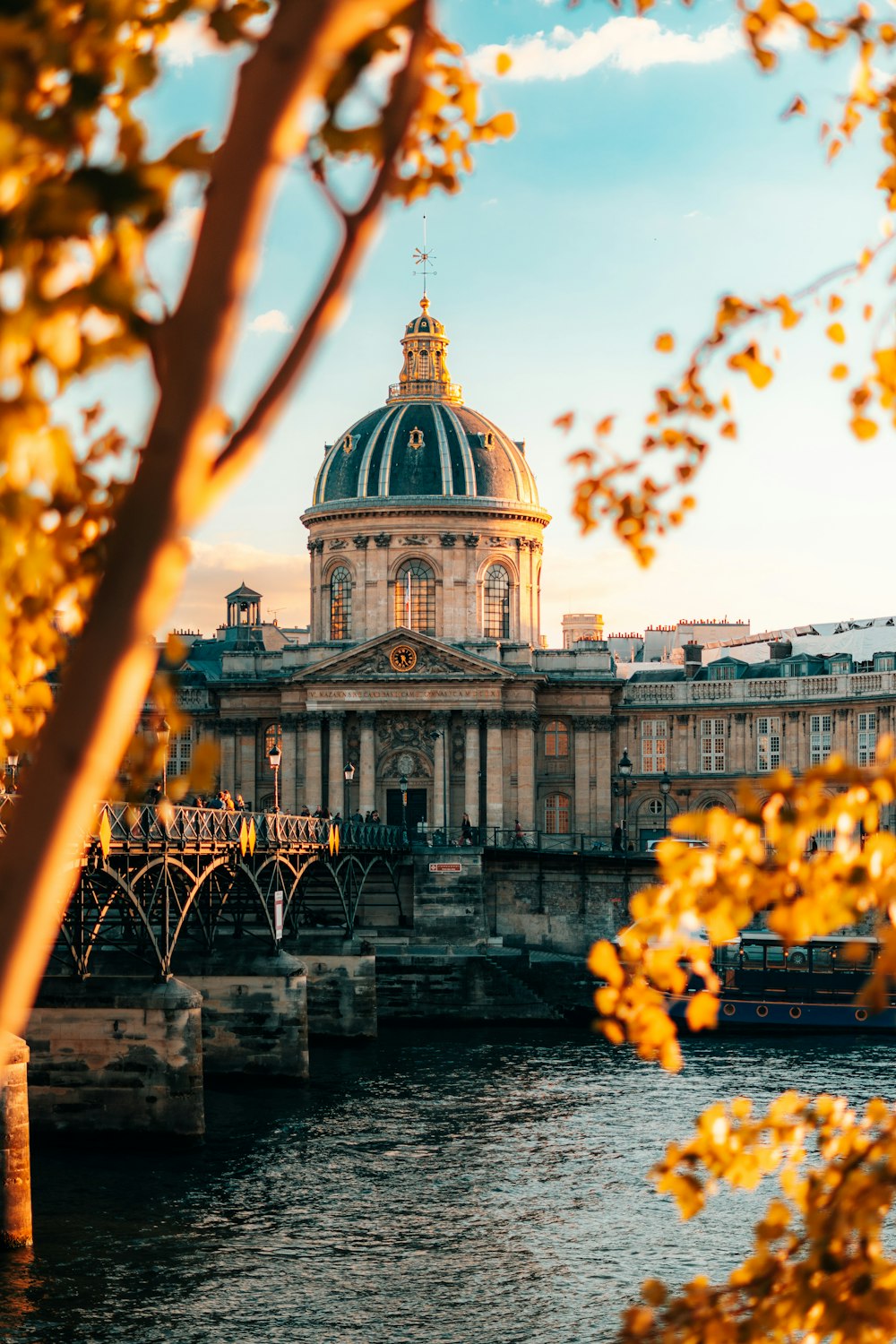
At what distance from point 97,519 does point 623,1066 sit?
50.9 metres

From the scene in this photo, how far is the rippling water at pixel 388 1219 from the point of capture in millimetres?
28453

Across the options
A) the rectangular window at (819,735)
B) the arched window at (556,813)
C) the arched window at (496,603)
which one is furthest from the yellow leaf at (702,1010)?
the rectangular window at (819,735)

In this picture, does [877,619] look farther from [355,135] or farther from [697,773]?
[355,135]

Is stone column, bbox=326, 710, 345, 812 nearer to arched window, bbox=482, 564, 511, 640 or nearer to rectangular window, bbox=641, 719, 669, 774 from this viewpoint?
arched window, bbox=482, 564, 511, 640

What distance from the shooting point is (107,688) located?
4754mm

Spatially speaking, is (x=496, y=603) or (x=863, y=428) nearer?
(x=863, y=428)

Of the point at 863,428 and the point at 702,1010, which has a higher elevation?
the point at 863,428

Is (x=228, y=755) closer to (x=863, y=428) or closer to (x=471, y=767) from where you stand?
(x=471, y=767)

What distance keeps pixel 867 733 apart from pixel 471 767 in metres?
20.7

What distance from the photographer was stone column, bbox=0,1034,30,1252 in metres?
32.2

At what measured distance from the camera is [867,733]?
99.4 metres

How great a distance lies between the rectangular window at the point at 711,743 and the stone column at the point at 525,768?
11.7 metres

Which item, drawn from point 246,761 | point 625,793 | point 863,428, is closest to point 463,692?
point 625,793

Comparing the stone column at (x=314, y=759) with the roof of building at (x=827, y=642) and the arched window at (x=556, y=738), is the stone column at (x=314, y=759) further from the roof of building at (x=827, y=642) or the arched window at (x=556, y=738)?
the roof of building at (x=827, y=642)
